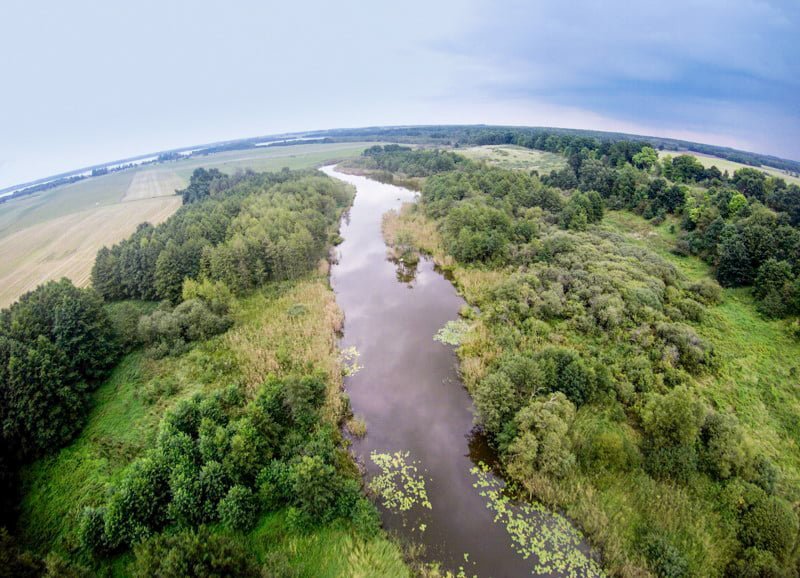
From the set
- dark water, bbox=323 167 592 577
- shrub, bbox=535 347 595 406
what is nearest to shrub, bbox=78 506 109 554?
dark water, bbox=323 167 592 577

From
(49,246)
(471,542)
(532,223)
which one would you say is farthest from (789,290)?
(49,246)

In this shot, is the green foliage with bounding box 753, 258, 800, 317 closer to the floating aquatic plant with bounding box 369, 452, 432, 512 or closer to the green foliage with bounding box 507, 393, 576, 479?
the green foliage with bounding box 507, 393, 576, 479

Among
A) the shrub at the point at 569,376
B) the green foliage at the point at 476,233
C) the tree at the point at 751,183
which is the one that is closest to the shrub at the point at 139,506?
the shrub at the point at 569,376

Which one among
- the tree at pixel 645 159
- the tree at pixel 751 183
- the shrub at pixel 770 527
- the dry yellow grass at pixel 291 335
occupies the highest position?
the tree at pixel 645 159

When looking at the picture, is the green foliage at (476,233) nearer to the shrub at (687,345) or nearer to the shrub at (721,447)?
the shrub at (687,345)

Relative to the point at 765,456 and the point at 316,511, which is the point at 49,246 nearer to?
the point at 316,511

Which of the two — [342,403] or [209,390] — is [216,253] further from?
[342,403]

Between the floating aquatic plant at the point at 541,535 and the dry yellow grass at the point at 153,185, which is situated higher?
the dry yellow grass at the point at 153,185
